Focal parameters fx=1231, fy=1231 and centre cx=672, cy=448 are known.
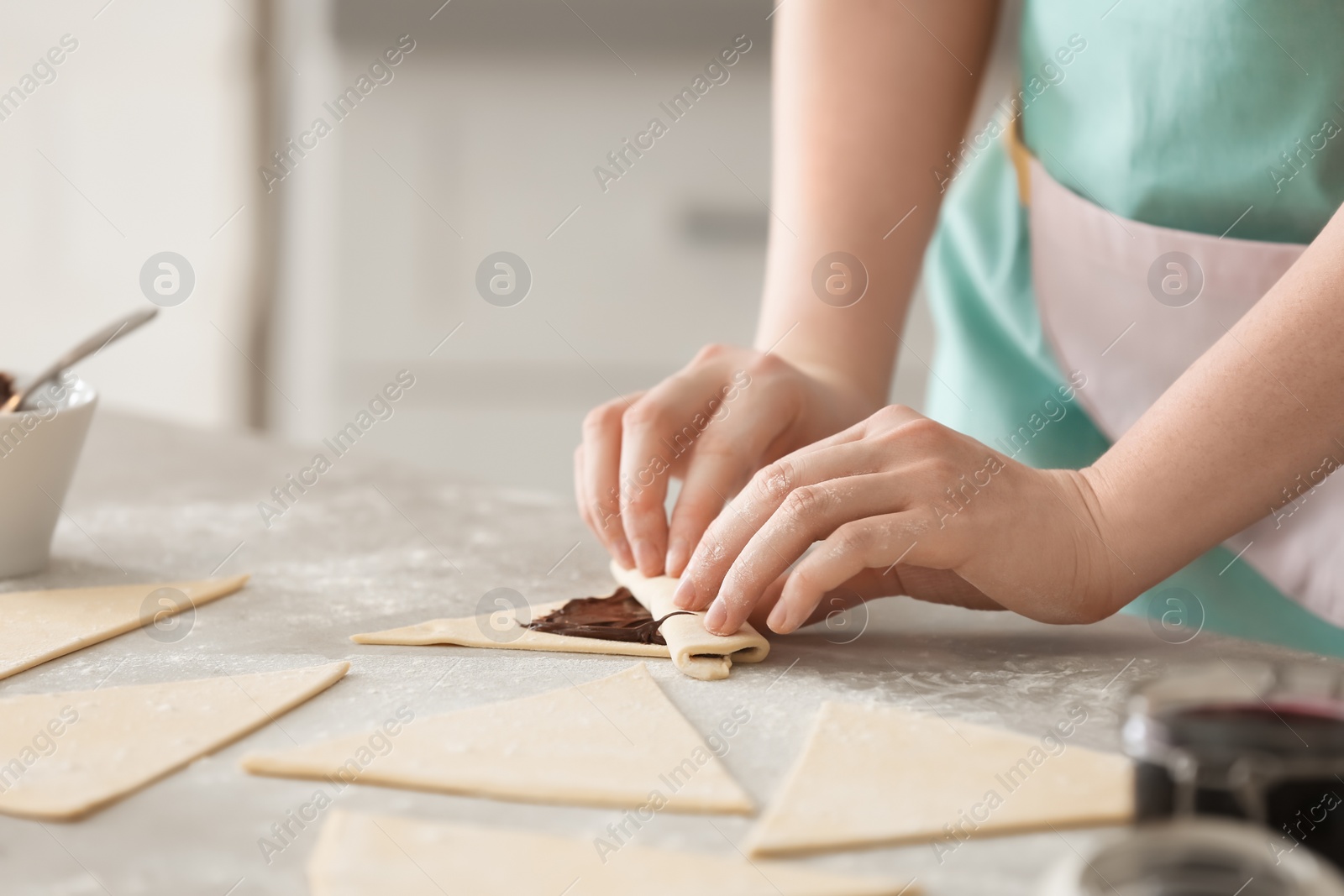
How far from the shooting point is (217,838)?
0.77 meters

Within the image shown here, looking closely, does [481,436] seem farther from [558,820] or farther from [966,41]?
[558,820]

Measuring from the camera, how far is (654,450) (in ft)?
3.97

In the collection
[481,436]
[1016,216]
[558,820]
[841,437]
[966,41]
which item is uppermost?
[966,41]

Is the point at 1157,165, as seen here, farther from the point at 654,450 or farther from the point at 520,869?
the point at 520,869

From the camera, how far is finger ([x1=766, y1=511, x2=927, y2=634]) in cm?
101

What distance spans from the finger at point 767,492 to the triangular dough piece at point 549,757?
153 mm

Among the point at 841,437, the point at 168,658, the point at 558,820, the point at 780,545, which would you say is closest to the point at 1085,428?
the point at 841,437

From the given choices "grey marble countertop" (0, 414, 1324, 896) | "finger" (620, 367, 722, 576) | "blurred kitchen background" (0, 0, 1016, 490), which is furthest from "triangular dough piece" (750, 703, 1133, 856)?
"blurred kitchen background" (0, 0, 1016, 490)

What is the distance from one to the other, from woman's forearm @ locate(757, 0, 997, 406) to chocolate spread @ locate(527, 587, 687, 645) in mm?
360

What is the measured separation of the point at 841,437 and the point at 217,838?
2.01 feet

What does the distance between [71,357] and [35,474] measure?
14 centimetres

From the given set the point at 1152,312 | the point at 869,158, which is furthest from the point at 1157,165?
the point at 869,158

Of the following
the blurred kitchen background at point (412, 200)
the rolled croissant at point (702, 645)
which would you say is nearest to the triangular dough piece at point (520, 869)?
the rolled croissant at point (702, 645)

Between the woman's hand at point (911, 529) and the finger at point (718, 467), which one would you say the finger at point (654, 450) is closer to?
the finger at point (718, 467)
